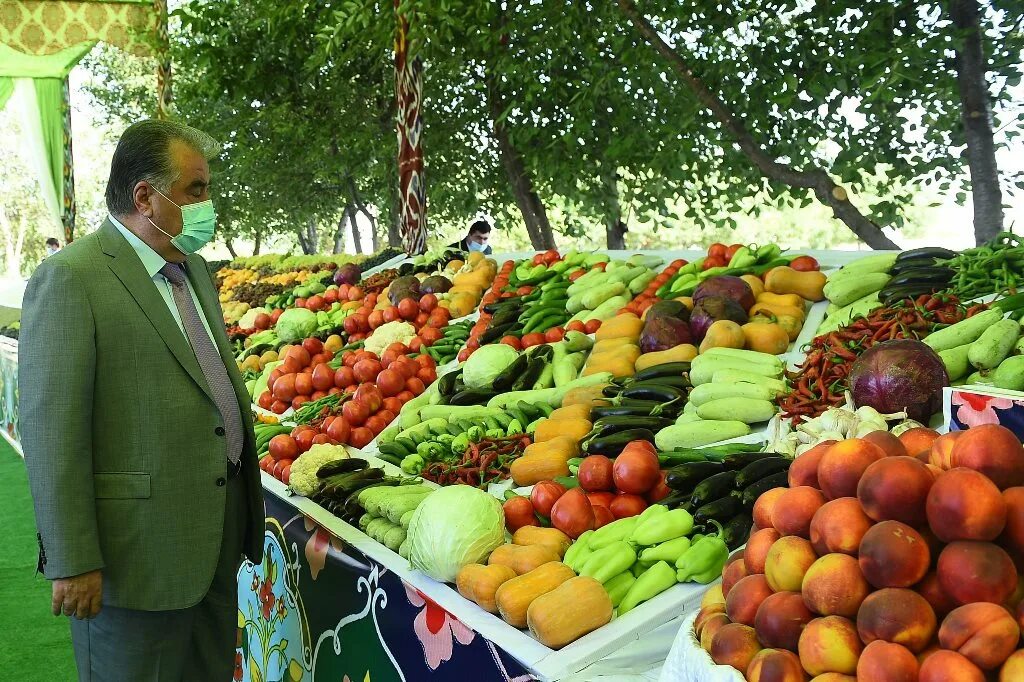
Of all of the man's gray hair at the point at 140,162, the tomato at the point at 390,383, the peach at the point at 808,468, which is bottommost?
the tomato at the point at 390,383

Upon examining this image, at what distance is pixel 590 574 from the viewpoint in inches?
84.3

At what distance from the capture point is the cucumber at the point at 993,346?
9.09 ft

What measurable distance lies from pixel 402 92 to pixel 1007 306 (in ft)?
20.8

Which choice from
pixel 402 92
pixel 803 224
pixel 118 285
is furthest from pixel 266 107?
pixel 803 224

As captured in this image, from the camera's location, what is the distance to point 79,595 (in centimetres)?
200

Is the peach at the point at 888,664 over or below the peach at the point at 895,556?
below

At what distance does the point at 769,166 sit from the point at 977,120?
1.54m

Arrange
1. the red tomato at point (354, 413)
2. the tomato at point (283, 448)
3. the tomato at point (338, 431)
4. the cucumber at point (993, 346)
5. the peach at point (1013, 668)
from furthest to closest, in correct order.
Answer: the red tomato at point (354, 413), the tomato at point (338, 431), the tomato at point (283, 448), the cucumber at point (993, 346), the peach at point (1013, 668)

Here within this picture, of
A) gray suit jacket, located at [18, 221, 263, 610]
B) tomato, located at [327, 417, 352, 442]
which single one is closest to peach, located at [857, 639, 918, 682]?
gray suit jacket, located at [18, 221, 263, 610]

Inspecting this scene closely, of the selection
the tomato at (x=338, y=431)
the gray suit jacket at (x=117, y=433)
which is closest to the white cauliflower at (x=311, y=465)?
the tomato at (x=338, y=431)

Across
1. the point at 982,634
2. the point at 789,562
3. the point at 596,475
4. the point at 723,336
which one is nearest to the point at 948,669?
the point at 982,634

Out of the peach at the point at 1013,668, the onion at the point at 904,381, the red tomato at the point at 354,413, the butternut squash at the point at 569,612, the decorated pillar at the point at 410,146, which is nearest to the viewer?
the peach at the point at 1013,668

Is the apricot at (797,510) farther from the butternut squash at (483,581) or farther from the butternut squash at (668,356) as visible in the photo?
the butternut squash at (668,356)

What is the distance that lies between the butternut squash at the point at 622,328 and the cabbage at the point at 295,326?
2.87m
